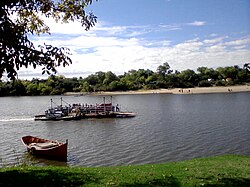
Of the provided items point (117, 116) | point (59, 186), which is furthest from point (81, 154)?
point (117, 116)

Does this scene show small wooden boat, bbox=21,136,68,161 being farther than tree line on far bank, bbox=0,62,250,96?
No

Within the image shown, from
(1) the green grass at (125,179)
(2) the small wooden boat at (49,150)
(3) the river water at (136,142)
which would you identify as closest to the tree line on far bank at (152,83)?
(3) the river water at (136,142)

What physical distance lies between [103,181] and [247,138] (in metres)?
24.3

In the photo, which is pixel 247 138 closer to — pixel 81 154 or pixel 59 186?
pixel 81 154

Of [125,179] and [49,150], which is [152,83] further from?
[125,179]

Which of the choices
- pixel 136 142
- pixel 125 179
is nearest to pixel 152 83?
pixel 136 142

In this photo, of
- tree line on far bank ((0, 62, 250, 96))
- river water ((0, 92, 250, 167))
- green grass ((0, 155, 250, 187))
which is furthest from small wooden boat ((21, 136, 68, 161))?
tree line on far bank ((0, 62, 250, 96))

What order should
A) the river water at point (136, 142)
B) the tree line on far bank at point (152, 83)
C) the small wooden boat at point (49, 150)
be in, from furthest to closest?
the tree line on far bank at point (152, 83), the river water at point (136, 142), the small wooden boat at point (49, 150)

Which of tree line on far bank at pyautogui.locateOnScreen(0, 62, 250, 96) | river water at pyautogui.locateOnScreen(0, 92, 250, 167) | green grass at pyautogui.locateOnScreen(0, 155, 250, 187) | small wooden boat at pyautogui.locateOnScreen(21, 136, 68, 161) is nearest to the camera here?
green grass at pyautogui.locateOnScreen(0, 155, 250, 187)

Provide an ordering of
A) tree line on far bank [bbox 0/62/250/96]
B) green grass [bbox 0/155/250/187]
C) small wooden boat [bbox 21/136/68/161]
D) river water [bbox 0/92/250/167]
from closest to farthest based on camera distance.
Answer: green grass [bbox 0/155/250/187]
small wooden boat [bbox 21/136/68/161]
river water [bbox 0/92/250/167]
tree line on far bank [bbox 0/62/250/96]

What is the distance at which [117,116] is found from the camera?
56.6 meters

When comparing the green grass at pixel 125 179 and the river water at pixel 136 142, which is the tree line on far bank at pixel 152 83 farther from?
the green grass at pixel 125 179

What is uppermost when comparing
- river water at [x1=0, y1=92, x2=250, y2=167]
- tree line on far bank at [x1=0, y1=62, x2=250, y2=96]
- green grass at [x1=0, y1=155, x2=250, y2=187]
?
tree line on far bank at [x1=0, y1=62, x2=250, y2=96]

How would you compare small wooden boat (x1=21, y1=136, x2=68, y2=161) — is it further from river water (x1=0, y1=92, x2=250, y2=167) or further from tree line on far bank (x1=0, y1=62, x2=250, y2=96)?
tree line on far bank (x1=0, y1=62, x2=250, y2=96)
